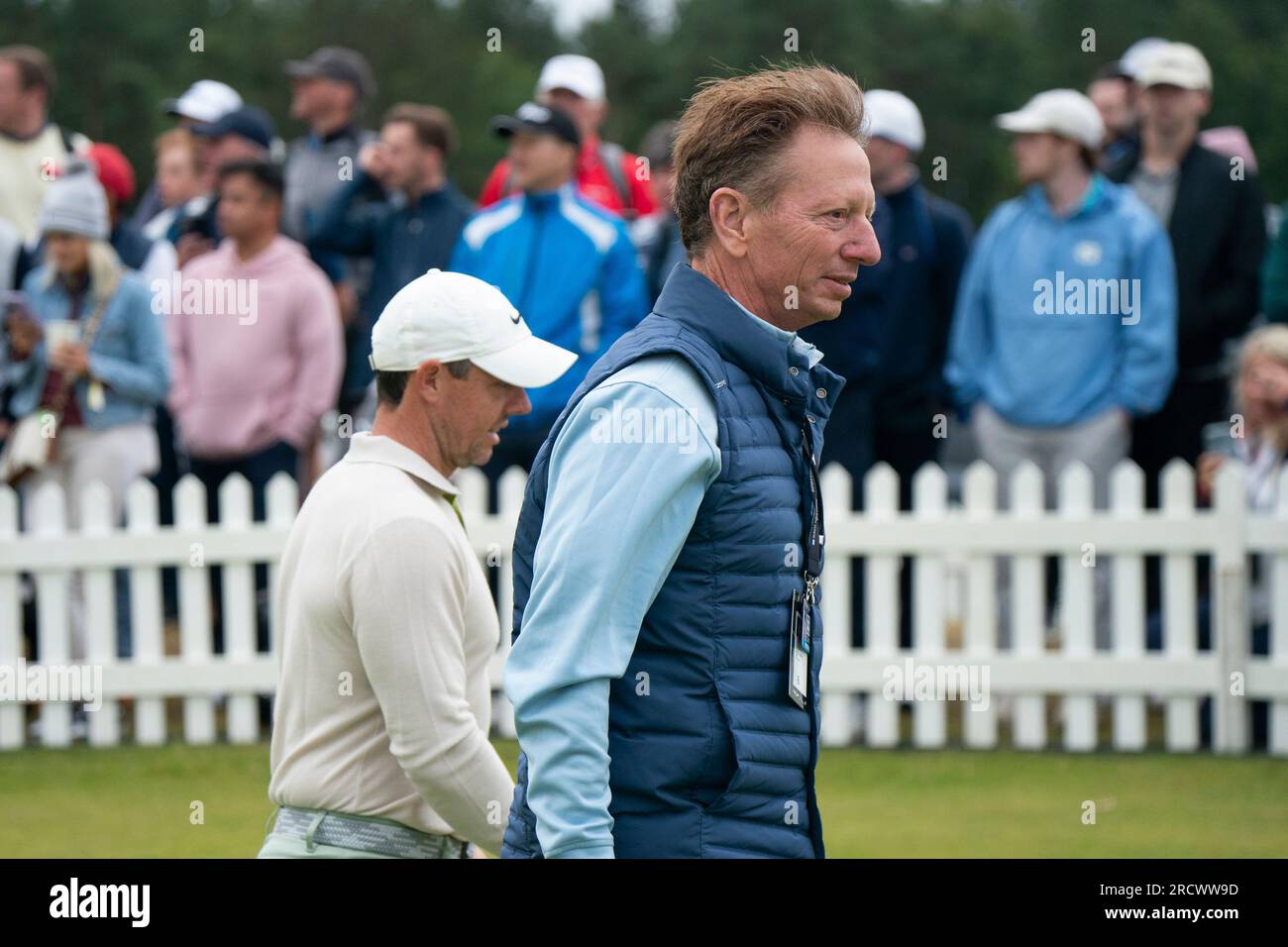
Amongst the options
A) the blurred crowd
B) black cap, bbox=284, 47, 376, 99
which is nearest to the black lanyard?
the blurred crowd

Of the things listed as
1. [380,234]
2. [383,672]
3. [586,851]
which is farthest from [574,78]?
[586,851]

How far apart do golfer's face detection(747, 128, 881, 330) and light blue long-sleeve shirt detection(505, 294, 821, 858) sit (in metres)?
0.35

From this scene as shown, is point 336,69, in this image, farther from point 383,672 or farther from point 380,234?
point 383,672

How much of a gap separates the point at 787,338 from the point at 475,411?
3.10 feet

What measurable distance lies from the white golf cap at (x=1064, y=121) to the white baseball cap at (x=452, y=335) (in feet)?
17.2

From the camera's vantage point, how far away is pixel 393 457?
3672mm

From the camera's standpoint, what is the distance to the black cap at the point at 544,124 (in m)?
8.23

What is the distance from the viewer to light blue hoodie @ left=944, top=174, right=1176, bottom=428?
326 inches

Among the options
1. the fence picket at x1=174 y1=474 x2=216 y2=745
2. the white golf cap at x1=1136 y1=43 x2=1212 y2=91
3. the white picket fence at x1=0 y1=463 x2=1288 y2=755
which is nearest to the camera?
the white picket fence at x1=0 y1=463 x2=1288 y2=755

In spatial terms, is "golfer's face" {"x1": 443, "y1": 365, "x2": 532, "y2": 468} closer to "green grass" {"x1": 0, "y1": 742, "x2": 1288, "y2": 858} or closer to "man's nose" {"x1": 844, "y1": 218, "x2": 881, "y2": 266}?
"man's nose" {"x1": 844, "y1": 218, "x2": 881, "y2": 266}

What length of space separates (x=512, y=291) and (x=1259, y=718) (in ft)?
12.5

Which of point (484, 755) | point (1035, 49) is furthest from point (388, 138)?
point (1035, 49)
